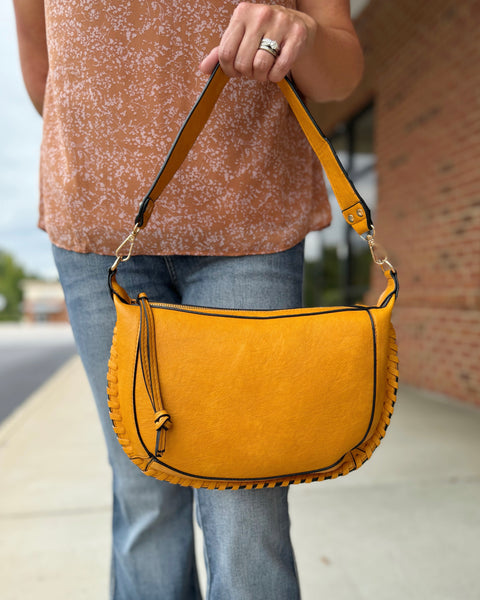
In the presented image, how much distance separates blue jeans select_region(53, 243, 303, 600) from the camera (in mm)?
820

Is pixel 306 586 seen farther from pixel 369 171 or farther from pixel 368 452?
pixel 369 171

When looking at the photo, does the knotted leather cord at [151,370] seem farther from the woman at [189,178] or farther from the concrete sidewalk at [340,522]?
the concrete sidewalk at [340,522]

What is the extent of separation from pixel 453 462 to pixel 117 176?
266cm

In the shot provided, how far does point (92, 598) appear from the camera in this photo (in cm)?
169

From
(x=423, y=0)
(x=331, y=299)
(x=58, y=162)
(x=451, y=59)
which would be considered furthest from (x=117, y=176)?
(x=331, y=299)

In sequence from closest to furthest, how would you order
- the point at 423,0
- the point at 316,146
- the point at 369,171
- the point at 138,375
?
the point at 138,375 < the point at 316,146 < the point at 423,0 < the point at 369,171

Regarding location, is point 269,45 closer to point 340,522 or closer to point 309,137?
point 309,137

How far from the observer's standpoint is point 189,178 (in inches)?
33.4

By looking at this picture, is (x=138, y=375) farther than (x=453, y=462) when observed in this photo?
No

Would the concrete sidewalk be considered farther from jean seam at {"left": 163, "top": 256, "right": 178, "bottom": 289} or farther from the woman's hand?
the woman's hand

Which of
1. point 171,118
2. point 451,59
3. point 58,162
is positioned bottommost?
point 58,162

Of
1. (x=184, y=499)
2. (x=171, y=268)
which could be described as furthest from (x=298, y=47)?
(x=184, y=499)

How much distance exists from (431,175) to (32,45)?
4303 mm

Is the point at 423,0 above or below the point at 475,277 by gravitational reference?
above
